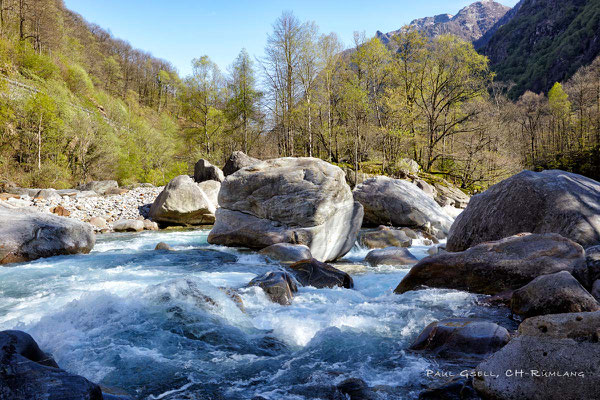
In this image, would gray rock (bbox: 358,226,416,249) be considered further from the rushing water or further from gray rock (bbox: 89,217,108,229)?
gray rock (bbox: 89,217,108,229)

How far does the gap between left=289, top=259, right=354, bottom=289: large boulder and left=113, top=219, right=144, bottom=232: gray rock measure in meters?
9.53

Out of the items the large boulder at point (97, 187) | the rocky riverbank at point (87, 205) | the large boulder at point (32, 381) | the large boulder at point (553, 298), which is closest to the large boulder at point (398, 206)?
the large boulder at point (553, 298)

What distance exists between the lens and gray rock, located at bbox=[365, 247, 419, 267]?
330 inches

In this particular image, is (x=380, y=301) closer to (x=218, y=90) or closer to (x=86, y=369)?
(x=86, y=369)

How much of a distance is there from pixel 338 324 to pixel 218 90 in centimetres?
3103

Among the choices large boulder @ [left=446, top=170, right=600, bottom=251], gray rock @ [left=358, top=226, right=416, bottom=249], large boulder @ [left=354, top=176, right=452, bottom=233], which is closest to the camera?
large boulder @ [left=446, top=170, right=600, bottom=251]

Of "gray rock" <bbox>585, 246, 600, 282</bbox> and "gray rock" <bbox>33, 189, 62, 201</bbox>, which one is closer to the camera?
"gray rock" <bbox>585, 246, 600, 282</bbox>

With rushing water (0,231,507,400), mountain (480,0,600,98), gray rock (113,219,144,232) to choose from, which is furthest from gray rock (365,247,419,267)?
mountain (480,0,600,98)

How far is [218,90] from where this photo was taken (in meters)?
31.8

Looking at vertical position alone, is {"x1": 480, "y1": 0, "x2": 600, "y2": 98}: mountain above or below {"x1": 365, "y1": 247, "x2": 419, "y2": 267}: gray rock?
above

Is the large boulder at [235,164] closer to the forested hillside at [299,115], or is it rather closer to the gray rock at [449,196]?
the forested hillside at [299,115]

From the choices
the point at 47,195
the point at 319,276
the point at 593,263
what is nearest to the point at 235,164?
the point at 47,195

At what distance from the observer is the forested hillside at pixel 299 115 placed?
21.5m

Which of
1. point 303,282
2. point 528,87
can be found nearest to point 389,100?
point 303,282
